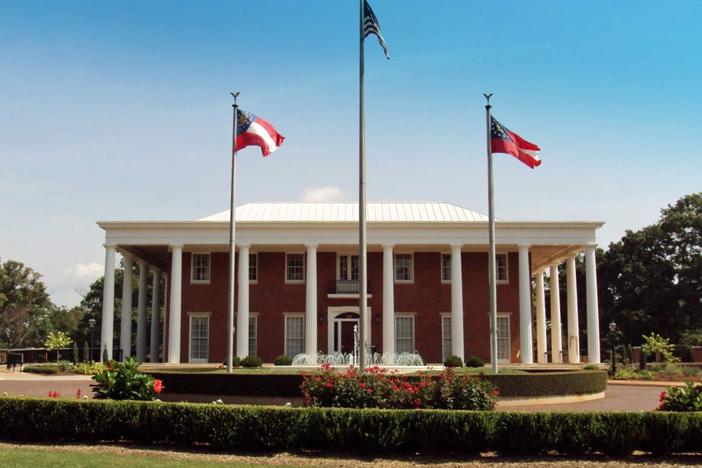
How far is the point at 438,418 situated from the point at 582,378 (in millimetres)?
11663

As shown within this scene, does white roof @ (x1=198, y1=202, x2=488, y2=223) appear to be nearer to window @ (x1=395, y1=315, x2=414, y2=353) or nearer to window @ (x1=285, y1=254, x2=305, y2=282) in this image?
window @ (x1=285, y1=254, x2=305, y2=282)

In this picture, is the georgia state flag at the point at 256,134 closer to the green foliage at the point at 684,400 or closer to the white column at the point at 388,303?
the green foliage at the point at 684,400

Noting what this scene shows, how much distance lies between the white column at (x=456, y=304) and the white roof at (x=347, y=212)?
2927 millimetres

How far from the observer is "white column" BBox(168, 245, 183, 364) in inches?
1598

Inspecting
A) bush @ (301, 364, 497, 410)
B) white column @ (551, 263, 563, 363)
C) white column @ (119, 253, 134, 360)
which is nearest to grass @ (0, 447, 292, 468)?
bush @ (301, 364, 497, 410)

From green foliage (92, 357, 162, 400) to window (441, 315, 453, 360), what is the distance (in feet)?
94.5

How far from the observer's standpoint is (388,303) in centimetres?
4091

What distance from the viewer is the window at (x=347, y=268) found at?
44625mm

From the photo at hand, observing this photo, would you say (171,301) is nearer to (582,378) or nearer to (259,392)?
(259,392)

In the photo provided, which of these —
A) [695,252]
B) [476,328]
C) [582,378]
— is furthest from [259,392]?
[695,252]

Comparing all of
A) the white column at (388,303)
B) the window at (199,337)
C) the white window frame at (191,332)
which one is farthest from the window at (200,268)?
the white column at (388,303)

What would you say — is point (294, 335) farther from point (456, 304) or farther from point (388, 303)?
point (456, 304)

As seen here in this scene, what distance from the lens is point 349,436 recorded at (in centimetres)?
1412

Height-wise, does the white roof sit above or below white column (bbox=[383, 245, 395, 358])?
above
